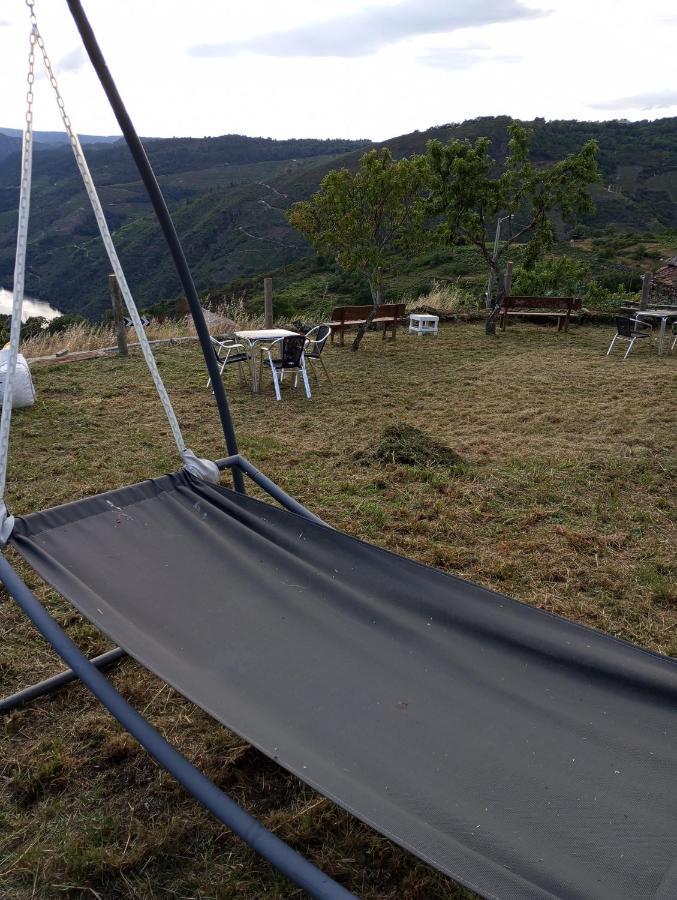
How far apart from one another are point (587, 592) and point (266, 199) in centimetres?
5812

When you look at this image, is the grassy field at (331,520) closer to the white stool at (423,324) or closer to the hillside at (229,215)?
the white stool at (423,324)

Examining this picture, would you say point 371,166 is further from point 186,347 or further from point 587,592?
point 587,592

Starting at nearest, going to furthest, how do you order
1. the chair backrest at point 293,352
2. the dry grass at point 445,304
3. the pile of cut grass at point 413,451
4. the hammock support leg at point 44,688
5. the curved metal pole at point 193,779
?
the curved metal pole at point 193,779 < the hammock support leg at point 44,688 < the pile of cut grass at point 413,451 < the chair backrest at point 293,352 < the dry grass at point 445,304

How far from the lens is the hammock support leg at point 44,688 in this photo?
206 centimetres

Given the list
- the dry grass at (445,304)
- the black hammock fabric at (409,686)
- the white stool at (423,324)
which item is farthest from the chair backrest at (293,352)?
the dry grass at (445,304)

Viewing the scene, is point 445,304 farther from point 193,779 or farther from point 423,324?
point 193,779

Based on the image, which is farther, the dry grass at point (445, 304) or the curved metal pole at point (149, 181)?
the dry grass at point (445, 304)

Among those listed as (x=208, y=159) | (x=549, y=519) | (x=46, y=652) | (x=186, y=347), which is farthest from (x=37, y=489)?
Answer: (x=208, y=159)

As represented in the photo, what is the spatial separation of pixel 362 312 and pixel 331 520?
19.9 ft

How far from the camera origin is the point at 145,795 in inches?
69.1

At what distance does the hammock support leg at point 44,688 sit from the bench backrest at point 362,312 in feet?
22.7

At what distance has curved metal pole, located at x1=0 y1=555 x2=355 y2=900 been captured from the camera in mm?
1098

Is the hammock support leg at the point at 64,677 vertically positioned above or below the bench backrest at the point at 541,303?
above

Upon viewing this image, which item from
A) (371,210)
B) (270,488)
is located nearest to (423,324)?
(371,210)
